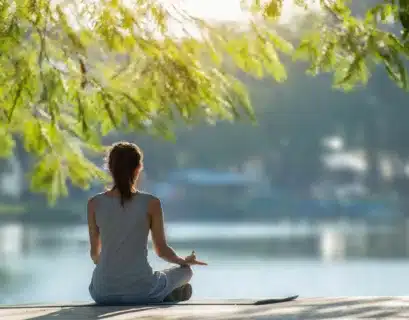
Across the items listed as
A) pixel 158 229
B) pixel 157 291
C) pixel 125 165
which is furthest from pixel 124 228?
pixel 157 291

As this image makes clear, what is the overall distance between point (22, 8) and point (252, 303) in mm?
2693

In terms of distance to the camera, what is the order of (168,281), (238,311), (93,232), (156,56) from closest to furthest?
(238,311)
(93,232)
(168,281)
(156,56)

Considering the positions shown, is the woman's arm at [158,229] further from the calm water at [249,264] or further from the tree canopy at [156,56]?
the calm water at [249,264]

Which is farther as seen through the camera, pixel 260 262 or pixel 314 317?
pixel 260 262

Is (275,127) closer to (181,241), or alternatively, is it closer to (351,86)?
(181,241)

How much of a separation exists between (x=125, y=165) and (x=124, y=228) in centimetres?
38

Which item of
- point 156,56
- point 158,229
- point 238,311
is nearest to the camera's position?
point 238,311

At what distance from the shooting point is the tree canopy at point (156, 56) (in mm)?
8945

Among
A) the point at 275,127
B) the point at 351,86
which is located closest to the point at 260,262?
the point at 351,86

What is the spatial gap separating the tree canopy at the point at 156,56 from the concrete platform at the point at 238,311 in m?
1.85

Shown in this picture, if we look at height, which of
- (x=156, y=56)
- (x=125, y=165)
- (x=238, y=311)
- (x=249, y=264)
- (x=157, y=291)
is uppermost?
(x=249, y=264)

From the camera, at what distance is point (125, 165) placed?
7.40 metres

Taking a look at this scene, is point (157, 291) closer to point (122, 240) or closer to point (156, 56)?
point (122, 240)

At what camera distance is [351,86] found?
9.61 meters
